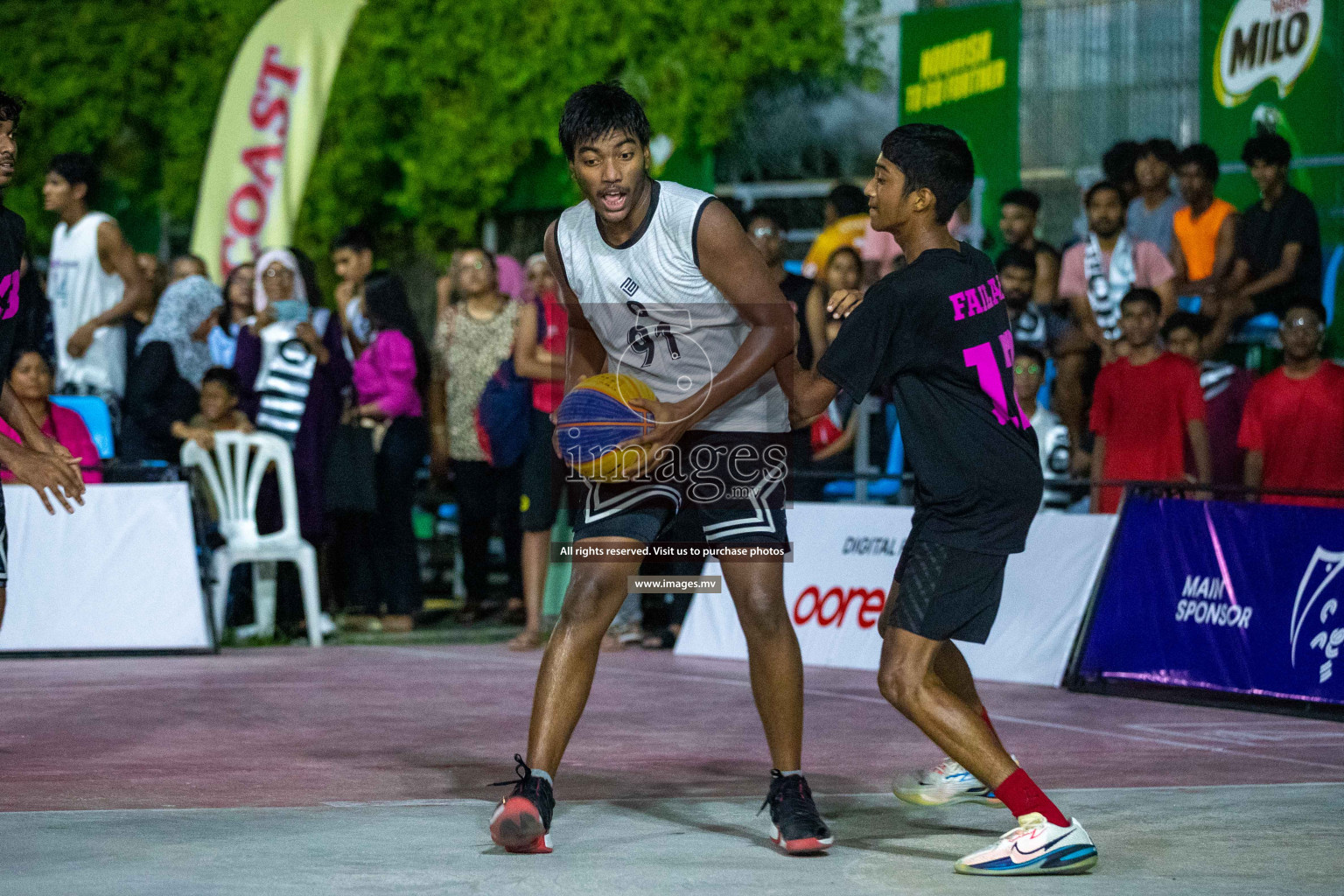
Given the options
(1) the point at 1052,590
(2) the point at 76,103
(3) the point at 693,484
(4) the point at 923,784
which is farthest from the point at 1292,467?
(2) the point at 76,103

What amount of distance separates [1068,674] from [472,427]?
4.32 m

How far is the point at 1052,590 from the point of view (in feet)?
Result: 33.6

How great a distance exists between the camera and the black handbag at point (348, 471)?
40.1 feet

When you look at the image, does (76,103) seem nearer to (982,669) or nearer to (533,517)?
→ (533,517)

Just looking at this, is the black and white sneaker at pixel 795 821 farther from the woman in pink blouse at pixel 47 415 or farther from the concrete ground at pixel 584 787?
the woman in pink blouse at pixel 47 415

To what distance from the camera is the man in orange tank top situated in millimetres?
11898

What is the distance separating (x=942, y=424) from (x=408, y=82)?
16.2 metres

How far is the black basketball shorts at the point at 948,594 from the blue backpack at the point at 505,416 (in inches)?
261

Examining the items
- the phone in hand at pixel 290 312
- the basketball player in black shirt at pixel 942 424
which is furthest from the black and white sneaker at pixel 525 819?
the phone in hand at pixel 290 312

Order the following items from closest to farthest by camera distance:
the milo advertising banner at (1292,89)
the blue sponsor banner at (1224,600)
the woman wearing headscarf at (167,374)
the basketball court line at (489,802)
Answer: the basketball court line at (489,802) < the blue sponsor banner at (1224,600) < the milo advertising banner at (1292,89) < the woman wearing headscarf at (167,374)

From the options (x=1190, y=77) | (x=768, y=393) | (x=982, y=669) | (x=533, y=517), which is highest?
(x=1190, y=77)

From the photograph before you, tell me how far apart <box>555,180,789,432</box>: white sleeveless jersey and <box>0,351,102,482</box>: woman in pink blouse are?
5.86m

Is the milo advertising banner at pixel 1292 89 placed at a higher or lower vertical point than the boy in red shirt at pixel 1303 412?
higher

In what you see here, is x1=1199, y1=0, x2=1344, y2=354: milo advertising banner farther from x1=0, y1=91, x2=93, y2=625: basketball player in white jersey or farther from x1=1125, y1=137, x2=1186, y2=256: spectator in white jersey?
x1=0, y1=91, x2=93, y2=625: basketball player in white jersey
